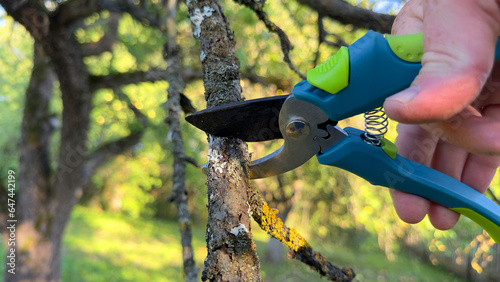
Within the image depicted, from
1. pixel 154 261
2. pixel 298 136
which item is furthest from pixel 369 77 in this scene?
pixel 154 261

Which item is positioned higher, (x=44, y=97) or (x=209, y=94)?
(x=209, y=94)

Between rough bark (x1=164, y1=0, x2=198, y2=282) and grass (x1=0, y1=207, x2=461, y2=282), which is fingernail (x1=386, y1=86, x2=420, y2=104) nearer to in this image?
rough bark (x1=164, y1=0, x2=198, y2=282)

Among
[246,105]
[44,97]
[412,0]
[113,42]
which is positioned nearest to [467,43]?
[246,105]

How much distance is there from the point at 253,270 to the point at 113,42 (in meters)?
5.69

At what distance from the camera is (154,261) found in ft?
31.0

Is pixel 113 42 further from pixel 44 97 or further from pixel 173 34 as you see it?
pixel 173 34

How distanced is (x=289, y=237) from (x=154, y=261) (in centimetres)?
916

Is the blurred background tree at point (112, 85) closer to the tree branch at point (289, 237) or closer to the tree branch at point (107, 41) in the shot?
the tree branch at point (107, 41)

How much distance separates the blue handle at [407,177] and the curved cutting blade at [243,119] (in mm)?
233

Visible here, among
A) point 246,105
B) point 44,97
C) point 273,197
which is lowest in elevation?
point 273,197

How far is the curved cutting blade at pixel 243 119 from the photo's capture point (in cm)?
107

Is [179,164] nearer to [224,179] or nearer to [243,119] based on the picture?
[243,119]

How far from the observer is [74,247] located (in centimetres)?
1018

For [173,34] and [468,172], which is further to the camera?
[173,34]
